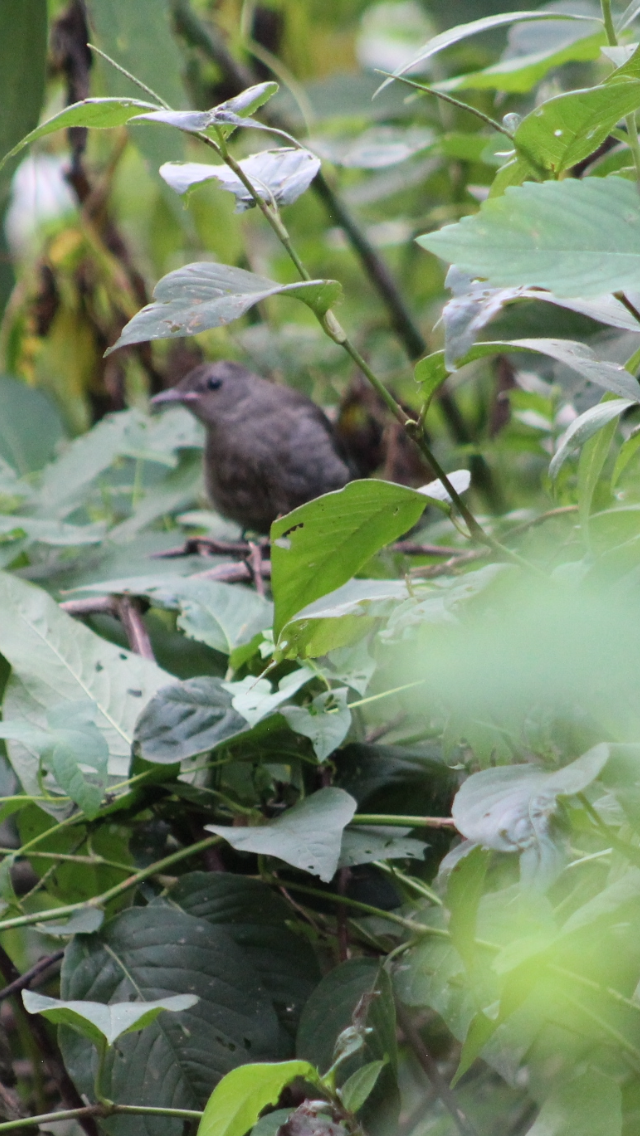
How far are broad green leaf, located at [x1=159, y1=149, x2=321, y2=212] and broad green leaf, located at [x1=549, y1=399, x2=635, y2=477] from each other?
275 millimetres

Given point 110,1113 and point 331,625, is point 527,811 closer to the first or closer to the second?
point 331,625

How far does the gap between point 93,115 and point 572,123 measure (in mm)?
342

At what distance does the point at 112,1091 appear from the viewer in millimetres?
786

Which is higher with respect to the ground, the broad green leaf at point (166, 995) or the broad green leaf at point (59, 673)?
the broad green leaf at point (59, 673)

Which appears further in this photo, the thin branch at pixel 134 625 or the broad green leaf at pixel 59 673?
the thin branch at pixel 134 625

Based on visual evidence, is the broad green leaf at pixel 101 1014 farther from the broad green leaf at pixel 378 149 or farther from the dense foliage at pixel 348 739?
the broad green leaf at pixel 378 149

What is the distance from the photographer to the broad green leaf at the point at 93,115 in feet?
2.29

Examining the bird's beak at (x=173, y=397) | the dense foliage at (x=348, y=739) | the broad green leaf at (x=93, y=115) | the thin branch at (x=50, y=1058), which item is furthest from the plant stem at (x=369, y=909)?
the bird's beak at (x=173, y=397)

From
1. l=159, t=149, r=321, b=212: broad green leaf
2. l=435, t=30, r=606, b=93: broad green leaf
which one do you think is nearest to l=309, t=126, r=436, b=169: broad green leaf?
l=435, t=30, r=606, b=93: broad green leaf

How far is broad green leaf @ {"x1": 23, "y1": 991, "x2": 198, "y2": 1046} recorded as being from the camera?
689 millimetres

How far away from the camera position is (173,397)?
2.60 metres

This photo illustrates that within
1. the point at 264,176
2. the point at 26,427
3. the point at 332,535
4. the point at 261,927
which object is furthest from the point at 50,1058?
the point at 26,427

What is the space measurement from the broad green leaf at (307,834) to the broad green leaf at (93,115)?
21.9 inches

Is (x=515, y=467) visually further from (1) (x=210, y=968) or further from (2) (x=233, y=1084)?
(2) (x=233, y=1084)
